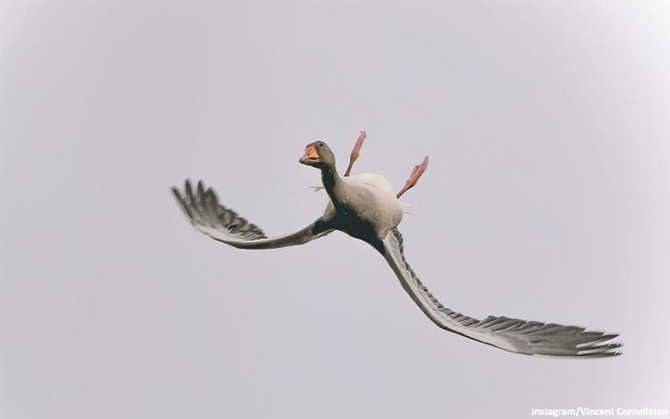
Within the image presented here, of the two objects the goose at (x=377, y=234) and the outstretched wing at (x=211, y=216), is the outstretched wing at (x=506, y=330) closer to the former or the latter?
the goose at (x=377, y=234)

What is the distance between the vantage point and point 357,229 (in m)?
18.8

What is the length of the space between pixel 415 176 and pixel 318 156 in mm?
3697

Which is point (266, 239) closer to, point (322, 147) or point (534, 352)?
point (322, 147)

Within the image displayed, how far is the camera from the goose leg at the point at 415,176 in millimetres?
20891

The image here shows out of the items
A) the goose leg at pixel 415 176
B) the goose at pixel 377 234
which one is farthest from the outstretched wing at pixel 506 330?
the goose leg at pixel 415 176

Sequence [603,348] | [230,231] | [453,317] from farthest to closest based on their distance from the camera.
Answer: [230,231] < [453,317] < [603,348]

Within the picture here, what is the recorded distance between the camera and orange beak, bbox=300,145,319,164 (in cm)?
1761

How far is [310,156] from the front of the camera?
1762 centimetres

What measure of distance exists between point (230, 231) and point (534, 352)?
5337mm

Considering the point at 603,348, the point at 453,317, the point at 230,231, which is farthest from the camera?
the point at 230,231

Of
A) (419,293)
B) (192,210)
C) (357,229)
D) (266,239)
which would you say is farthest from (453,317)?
(192,210)

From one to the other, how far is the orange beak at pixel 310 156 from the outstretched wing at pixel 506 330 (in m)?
2.09

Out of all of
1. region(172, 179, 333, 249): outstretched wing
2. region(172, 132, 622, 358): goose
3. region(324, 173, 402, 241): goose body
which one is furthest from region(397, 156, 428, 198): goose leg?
region(172, 179, 333, 249): outstretched wing

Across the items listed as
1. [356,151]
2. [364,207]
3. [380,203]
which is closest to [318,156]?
[364,207]
